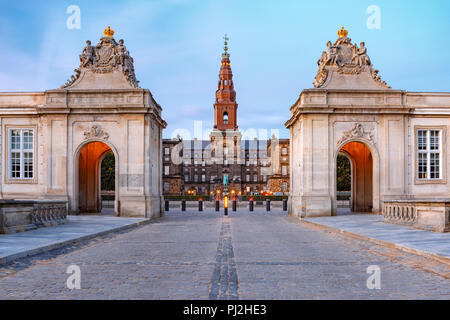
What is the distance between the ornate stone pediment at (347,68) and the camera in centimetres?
2794

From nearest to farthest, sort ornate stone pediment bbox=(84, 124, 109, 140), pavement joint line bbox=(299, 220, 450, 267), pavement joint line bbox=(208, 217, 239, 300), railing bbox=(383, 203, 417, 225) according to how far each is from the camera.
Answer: pavement joint line bbox=(208, 217, 239, 300), pavement joint line bbox=(299, 220, 450, 267), railing bbox=(383, 203, 417, 225), ornate stone pediment bbox=(84, 124, 109, 140)

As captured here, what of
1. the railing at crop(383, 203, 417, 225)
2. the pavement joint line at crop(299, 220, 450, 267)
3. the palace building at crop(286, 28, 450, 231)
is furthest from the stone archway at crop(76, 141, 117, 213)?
the railing at crop(383, 203, 417, 225)

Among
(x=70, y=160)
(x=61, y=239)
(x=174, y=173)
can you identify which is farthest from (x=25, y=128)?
(x=174, y=173)

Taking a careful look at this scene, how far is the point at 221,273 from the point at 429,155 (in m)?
23.2

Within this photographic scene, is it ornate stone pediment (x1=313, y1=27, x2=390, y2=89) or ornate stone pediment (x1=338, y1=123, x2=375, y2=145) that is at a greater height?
ornate stone pediment (x1=313, y1=27, x2=390, y2=89)

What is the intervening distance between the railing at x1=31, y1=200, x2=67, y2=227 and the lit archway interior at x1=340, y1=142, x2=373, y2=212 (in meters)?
19.9

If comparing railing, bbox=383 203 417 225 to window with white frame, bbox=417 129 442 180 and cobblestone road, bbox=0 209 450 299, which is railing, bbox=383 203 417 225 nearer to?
cobblestone road, bbox=0 209 450 299

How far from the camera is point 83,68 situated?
2767 centimetres

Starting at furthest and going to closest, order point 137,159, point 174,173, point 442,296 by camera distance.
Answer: point 174,173 → point 137,159 → point 442,296

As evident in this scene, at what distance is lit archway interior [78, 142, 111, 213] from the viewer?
30797 mm

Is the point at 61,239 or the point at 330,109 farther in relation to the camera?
the point at 330,109

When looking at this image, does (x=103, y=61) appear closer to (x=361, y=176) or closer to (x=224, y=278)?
(x=361, y=176)
